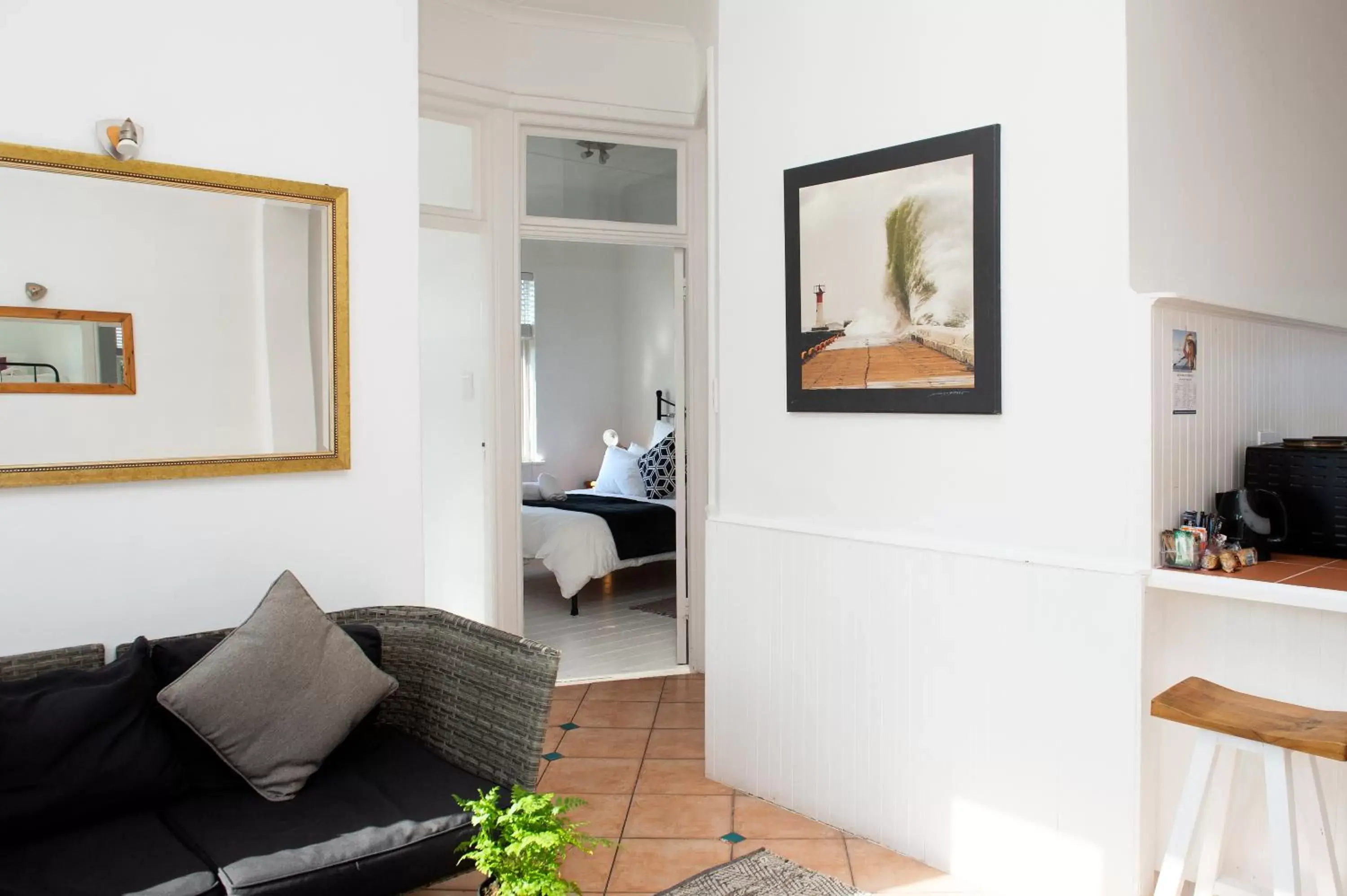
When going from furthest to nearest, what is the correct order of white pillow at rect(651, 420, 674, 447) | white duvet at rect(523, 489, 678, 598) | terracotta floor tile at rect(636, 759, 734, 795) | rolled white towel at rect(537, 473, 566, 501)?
white pillow at rect(651, 420, 674, 447) < rolled white towel at rect(537, 473, 566, 501) < white duvet at rect(523, 489, 678, 598) < terracotta floor tile at rect(636, 759, 734, 795)

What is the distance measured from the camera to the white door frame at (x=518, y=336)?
4.34 meters

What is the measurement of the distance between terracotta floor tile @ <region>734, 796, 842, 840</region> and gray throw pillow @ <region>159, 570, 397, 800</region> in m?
1.18

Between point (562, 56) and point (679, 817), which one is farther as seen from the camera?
point (562, 56)

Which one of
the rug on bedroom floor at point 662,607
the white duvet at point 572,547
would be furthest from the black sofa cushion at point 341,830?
the rug on bedroom floor at point 662,607

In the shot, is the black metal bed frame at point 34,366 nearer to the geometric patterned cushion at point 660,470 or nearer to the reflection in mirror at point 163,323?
the reflection in mirror at point 163,323

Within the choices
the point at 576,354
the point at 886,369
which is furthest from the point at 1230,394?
the point at 576,354

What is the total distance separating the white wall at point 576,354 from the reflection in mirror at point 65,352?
546cm

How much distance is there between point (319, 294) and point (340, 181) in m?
0.33

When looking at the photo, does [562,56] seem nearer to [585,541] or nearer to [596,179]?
[596,179]

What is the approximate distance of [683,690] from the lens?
4.41 metres

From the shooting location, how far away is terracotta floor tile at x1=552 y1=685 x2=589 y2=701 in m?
4.31

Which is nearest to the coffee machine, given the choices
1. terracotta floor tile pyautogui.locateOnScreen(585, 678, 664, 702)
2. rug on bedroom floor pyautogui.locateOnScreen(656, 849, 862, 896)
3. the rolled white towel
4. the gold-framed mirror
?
rug on bedroom floor pyautogui.locateOnScreen(656, 849, 862, 896)

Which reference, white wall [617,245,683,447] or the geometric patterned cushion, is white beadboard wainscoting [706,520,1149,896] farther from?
white wall [617,245,683,447]

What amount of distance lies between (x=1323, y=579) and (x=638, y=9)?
3.33 m
